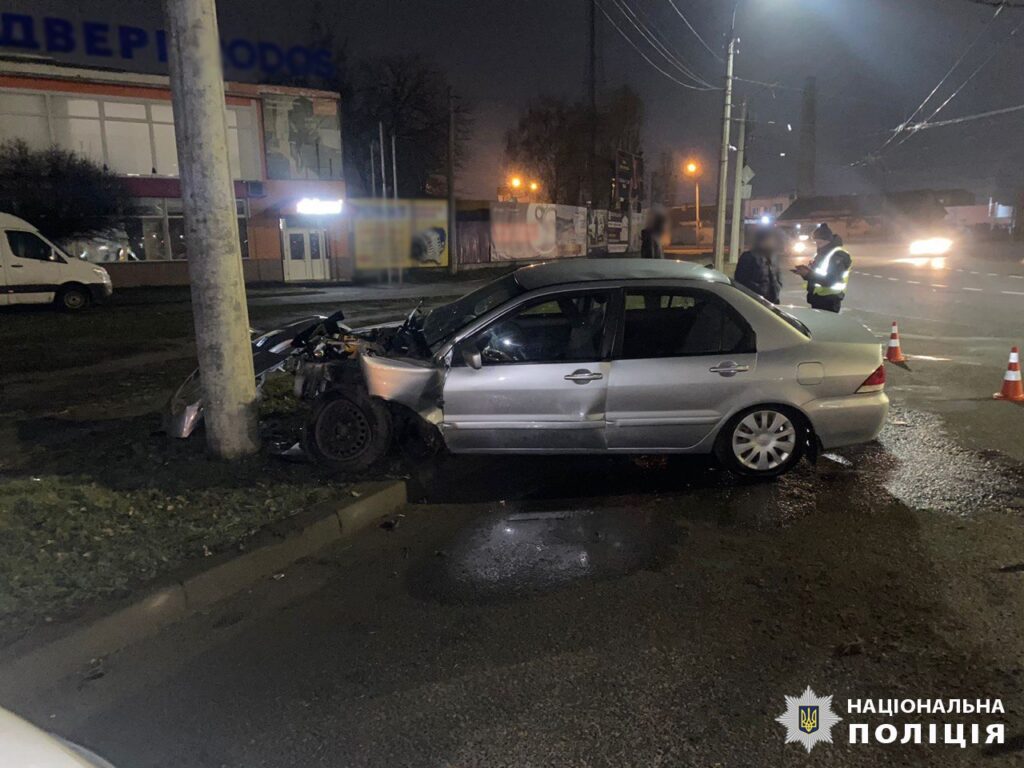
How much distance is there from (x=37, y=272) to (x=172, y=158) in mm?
12760

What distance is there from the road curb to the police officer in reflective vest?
21.9 ft

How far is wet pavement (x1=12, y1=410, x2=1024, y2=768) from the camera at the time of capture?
9.39 feet

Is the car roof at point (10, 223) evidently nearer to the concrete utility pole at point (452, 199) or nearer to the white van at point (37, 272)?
the white van at point (37, 272)

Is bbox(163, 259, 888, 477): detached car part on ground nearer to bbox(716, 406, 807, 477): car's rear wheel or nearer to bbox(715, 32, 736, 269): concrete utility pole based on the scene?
bbox(716, 406, 807, 477): car's rear wheel

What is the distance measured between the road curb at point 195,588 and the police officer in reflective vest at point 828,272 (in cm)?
668

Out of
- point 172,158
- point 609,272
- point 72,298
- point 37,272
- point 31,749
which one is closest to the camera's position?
point 31,749

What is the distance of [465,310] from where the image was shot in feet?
20.3

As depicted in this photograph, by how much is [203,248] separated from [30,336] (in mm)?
10483

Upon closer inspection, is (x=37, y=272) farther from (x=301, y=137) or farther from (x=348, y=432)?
(x=301, y=137)

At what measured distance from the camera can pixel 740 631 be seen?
359cm

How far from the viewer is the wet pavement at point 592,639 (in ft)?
9.39

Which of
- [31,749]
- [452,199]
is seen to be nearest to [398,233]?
[452,199]

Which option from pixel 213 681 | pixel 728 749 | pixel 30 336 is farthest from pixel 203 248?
pixel 30 336

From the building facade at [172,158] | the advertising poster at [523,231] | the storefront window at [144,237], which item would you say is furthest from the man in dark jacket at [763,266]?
the advertising poster at [523,231]
